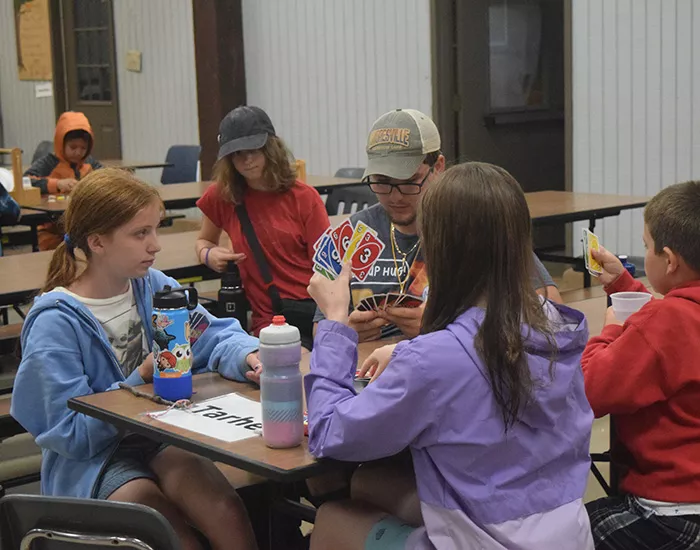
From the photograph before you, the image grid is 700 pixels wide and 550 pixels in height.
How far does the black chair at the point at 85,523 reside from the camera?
1799 mm

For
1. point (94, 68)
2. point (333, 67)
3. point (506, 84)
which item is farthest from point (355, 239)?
point (94, 68)

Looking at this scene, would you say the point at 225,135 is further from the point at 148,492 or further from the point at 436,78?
the point at 436,78

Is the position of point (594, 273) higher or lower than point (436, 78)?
lower

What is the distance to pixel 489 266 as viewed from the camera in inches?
73.9

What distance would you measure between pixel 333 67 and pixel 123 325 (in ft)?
22.0

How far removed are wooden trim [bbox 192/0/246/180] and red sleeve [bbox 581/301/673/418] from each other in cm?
753

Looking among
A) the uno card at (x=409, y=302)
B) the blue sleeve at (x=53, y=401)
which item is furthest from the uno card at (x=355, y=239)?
the blue sleeve at (x=53, y=401)

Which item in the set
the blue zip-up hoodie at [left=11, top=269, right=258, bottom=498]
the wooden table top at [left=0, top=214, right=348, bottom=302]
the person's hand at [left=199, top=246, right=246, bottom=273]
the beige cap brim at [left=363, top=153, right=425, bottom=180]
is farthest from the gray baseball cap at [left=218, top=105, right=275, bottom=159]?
the blue zip-up hoodie at [left=11, top=269, right=258, bottom=498]

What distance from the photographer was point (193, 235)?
497 centimetres

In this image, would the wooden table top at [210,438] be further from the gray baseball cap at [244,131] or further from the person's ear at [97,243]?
the gray baseball cap at [244,131]

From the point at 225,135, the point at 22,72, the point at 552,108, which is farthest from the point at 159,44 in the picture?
the point at 225,135

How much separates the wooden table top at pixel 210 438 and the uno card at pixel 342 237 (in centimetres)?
38

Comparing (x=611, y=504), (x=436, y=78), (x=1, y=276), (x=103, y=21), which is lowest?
(x=611, y=504)

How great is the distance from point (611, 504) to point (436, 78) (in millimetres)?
6090
